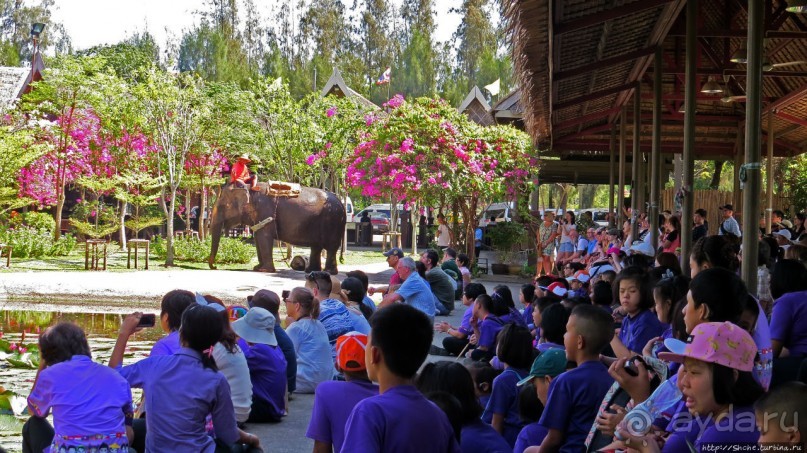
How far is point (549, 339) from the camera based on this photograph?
634cm

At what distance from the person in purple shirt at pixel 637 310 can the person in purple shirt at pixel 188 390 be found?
2.42m

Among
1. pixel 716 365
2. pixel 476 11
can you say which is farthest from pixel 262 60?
pixel 716 365

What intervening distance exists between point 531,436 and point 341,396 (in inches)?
41.5

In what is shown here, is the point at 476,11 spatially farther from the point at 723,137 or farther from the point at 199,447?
the point at 199,447

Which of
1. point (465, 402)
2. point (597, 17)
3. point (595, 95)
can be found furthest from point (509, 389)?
point (595, 95)

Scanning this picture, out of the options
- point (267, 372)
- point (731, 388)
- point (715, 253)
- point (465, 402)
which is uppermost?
point (715, 253)

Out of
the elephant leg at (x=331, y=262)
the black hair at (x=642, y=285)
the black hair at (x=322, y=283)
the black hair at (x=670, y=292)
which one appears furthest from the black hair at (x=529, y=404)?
the elephant leg at (x=331, y=262)

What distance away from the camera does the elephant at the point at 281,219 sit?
2262 centimetres

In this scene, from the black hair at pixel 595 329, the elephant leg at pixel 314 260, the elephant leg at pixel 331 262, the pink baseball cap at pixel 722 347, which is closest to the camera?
the pink baseball cap at pixel 722 347

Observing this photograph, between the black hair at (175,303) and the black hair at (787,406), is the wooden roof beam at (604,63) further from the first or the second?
the black hair at (787,406)

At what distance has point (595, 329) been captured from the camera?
4.79 metres

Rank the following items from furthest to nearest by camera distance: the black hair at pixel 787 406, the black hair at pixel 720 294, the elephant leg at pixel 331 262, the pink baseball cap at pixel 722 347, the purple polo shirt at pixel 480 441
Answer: the elephant leg at pixel 331 262, the black hair at pixel 720 294, the purple polo shirt at pixel 480 441, the pink baseball cap at pixel 722 347, the black hair at pixel 787 406

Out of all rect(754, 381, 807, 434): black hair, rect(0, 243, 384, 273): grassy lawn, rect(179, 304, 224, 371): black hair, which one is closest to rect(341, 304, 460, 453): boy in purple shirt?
rect(754, 381, 807, 434): black hair

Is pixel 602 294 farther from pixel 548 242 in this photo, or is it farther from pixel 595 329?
pixel 548 242
